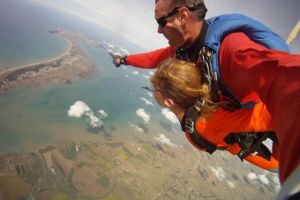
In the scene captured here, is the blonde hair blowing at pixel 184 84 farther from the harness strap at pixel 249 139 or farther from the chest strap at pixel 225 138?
the harness strap at pixel 249 139

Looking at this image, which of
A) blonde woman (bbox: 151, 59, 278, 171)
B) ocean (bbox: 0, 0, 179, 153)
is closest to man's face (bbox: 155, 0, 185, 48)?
blonde woman (bbox: 151, 59, 278, 171)

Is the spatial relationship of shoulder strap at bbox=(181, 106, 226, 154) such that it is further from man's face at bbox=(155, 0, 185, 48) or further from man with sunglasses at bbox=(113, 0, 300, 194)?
man's face at bbox=(155, 0, 185, 48)

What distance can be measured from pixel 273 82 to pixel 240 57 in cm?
27

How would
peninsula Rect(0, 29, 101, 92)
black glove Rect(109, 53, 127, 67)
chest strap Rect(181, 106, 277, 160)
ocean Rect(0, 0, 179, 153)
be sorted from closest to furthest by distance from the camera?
chest strap Rect(181, 106, 277, 160) → black glove Rect(109, 53, 127, 67) → ocean Rect(0, 0, 179, 153) → peninsula Rect(0, 29, 101, 92)

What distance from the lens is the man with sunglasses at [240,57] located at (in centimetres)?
41

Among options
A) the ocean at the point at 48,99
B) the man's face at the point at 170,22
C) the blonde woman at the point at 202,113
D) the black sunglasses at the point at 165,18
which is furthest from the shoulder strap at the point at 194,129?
the ocean at the point at 48,99

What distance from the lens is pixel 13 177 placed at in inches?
1318

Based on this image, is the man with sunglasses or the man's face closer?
the man with sunglasses

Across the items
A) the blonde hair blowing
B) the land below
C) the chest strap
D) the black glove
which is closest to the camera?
the blonde hair blowing

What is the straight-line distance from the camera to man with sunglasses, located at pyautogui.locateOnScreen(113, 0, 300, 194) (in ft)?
1.34

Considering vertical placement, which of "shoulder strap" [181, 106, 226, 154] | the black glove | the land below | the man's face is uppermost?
the man's face

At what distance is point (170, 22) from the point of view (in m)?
1.39

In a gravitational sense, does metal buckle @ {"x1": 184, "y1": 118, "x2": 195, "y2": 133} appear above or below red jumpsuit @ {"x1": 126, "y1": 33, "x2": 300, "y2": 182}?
below

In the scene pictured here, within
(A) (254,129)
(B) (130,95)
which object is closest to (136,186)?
(B) (130,95)
